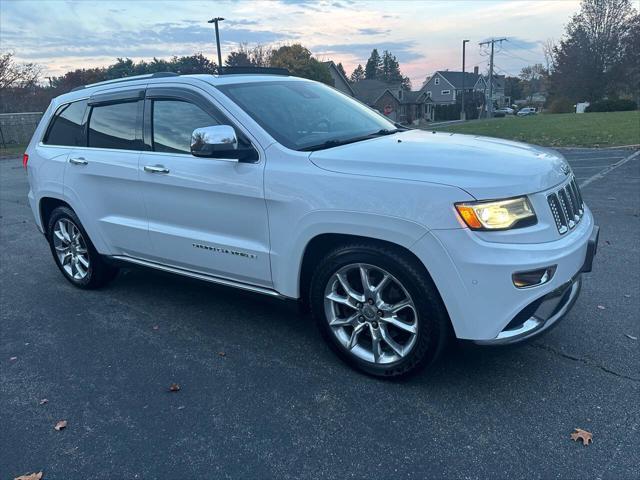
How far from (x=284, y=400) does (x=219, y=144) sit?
1.60 meters

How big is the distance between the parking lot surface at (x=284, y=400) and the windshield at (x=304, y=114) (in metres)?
1.48

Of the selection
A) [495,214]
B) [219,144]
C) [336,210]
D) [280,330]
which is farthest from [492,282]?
[280,330]

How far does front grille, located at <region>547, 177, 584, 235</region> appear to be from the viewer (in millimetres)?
2844

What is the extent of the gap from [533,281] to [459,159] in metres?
0.79

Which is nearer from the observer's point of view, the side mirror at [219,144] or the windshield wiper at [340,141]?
the side mirror at [219,144]

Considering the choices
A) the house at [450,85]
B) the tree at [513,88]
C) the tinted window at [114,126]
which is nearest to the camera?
the tinted window at [114,126]

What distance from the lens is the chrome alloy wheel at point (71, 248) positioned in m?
4.89

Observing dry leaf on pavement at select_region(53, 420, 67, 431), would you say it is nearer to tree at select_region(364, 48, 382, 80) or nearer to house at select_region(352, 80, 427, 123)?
house at select_region(352, 80, 427, 123)

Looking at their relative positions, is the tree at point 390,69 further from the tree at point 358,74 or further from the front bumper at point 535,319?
the front bumper at point 535,319

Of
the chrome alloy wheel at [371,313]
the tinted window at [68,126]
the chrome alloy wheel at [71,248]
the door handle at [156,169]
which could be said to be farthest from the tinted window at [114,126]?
the chrome alloy wheel at [371,313]

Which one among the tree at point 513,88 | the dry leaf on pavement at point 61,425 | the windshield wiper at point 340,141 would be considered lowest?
the dry leaf on pavement at point 61,425

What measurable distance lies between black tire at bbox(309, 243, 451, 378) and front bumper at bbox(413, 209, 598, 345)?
0.27ft

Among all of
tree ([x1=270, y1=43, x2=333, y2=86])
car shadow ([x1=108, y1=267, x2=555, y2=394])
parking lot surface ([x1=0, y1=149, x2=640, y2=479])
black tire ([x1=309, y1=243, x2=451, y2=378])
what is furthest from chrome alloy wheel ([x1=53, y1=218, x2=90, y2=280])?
tree ([x1=270, y1=43, x2=333, y2=86])

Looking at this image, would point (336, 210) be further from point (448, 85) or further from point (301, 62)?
point (448, 85)
